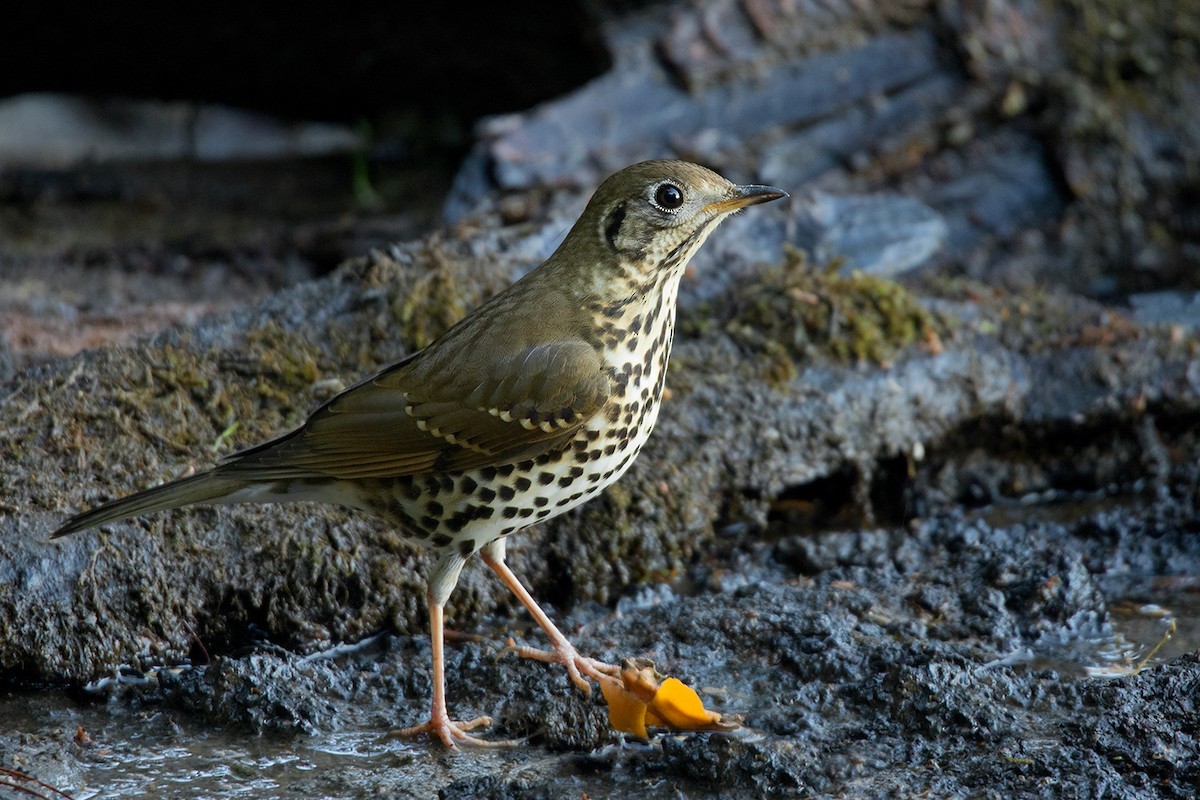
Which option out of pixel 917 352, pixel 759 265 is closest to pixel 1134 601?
pixel 917 352

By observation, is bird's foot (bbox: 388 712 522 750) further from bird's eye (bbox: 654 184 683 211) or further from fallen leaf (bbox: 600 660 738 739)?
bird's eye (bbox: 654 184 683 211)

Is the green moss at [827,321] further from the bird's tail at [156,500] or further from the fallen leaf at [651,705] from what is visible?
the bird's tail at [156,500]

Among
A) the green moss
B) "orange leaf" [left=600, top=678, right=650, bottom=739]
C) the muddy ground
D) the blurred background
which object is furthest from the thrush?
the blurred background

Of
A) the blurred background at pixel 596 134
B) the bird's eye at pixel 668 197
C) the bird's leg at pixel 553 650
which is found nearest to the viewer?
the bird's leg at pixel 553 650

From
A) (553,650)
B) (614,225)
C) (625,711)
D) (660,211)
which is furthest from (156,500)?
(660,211)

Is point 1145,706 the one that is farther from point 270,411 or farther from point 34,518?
point 34,518

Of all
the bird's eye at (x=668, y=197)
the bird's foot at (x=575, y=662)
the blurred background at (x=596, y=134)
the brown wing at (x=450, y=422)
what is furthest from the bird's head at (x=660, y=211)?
the blurred background at (x=596, y=134)
